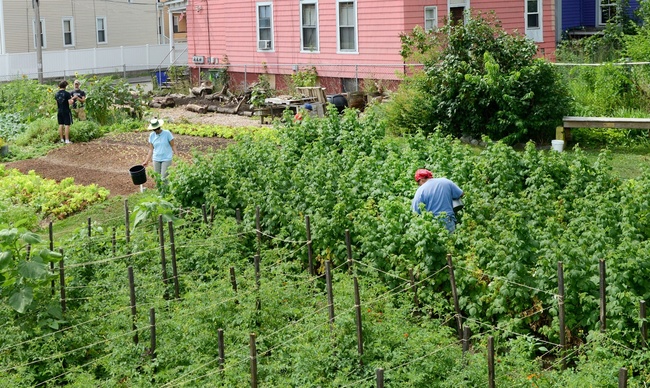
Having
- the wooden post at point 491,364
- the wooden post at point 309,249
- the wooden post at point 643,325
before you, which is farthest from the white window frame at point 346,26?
the wooden post at point 491,364

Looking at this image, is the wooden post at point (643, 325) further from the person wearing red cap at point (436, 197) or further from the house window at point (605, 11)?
the house window at point (605, 11)

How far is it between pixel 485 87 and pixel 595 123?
216cm

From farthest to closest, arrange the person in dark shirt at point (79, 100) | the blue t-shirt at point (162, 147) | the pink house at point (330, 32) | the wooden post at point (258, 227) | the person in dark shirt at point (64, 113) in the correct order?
the pink house at point (330, 32), the person in dark shirt at point (79, 100), the person in dark shirt at point (64, 113), the blue t-shirt at point (162, 147), the wooden post at point (258, 227)

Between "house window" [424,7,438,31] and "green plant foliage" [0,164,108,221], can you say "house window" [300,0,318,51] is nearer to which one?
"house window" [424,7,438,31]

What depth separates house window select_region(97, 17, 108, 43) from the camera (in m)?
45.8

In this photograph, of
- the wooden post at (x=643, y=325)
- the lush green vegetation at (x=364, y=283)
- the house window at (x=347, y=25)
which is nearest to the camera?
the wooden post at (x=643, y=325)

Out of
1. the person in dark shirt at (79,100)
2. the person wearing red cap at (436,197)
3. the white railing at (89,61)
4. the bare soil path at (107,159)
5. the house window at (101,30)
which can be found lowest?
the bare soil path at (107,159)

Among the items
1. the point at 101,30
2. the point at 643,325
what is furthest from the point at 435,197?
the point at 101,30

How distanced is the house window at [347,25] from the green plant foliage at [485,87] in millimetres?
7233

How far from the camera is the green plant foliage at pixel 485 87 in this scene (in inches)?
750

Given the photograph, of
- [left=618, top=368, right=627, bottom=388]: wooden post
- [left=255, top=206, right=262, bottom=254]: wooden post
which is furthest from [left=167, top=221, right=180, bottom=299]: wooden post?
[left=618, top=368, right=627, bottom=388]: wooden post

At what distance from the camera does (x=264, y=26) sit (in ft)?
104

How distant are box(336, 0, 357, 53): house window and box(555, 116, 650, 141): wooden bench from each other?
10.2 meters

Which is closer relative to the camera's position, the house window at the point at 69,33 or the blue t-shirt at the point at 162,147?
the blue t-shirt at the point at 162,147
